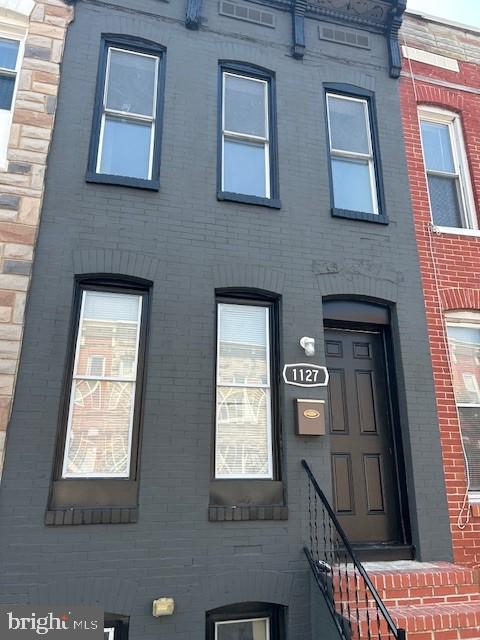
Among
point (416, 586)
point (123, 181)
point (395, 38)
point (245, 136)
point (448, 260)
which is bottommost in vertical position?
point (416, 586)

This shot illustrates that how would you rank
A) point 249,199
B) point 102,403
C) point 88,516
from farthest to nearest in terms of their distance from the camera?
point 249,199
point 102,403
point 88,516

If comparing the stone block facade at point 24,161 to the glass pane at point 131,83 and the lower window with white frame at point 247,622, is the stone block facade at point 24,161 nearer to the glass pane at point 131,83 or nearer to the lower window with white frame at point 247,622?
the glass pane at point 131,83

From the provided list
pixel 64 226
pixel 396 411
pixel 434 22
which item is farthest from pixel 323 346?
pixel 434 22

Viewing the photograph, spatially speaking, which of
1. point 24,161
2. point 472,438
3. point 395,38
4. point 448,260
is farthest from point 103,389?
point 395,38

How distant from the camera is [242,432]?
16.0 ft

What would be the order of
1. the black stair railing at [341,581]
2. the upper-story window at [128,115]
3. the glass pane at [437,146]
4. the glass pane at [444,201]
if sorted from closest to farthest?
the black stair railing at [341,581] < the upper-story window at [128,115] < the glass pane at [444,201] < the glass pane at [437,146]

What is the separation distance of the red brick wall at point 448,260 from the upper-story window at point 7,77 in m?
4.95

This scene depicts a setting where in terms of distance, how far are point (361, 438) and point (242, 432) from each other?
4.66 ft

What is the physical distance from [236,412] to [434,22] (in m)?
6.58

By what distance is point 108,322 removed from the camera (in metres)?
4.85

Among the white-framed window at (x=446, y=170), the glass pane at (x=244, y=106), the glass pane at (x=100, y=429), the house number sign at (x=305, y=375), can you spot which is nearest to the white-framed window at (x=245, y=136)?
the glass pane at (x=244, y=106)

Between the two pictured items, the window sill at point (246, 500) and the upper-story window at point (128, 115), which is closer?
the window sill at point (246, 500)

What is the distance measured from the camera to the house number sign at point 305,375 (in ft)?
16.5

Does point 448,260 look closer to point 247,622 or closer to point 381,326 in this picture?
point 381,326
